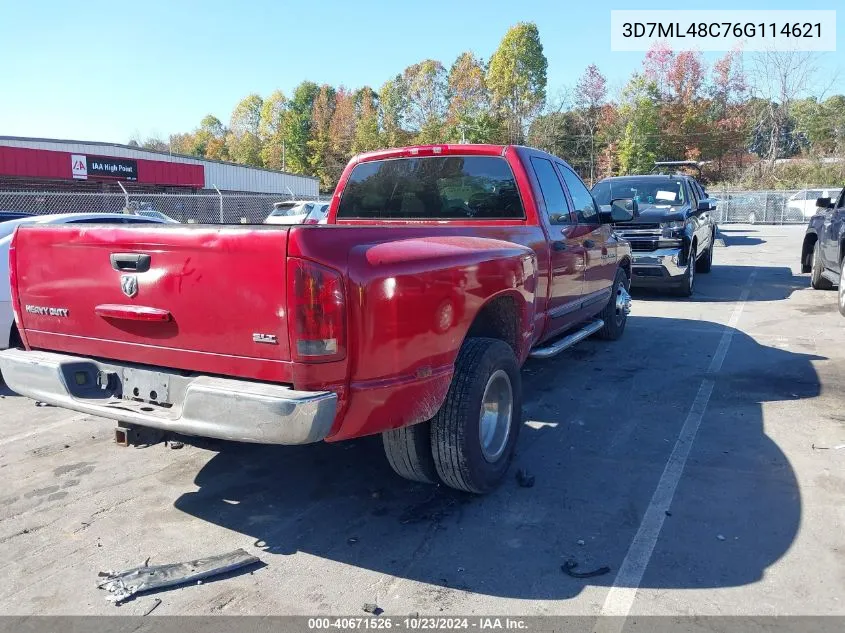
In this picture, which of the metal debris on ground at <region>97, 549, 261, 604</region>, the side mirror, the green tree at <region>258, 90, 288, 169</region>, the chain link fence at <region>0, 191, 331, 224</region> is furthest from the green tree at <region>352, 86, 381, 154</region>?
the metal debris on ground at <region>97, 549, 261, 604</region>

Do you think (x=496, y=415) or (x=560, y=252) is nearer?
(x=496, y=415)

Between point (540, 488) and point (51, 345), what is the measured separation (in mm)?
2871

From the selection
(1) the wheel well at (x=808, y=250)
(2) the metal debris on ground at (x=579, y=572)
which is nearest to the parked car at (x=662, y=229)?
(1) the wheel well at (x=808, y=250)

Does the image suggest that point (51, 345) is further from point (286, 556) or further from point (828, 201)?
point (828, 201)

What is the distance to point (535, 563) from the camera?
3098 mm

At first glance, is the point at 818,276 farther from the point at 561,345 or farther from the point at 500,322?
the point at 500,322

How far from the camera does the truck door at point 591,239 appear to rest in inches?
233

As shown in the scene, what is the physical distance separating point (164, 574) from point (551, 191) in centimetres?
392

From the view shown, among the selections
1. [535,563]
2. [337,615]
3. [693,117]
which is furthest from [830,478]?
[693,117]

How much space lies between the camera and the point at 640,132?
161 feet

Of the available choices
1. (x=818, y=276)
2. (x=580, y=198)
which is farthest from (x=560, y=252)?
(x=818, y=276)

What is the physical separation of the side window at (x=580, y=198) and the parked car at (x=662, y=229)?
360 centimetres

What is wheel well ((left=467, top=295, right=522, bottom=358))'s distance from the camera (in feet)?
13.0

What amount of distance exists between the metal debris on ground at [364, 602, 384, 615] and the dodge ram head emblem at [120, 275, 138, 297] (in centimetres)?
179
